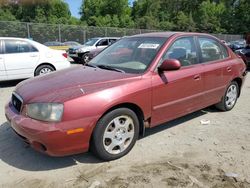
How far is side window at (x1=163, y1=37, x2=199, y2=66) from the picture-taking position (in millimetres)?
4609

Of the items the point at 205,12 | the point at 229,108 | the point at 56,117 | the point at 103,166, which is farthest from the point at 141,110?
the point at 205,12

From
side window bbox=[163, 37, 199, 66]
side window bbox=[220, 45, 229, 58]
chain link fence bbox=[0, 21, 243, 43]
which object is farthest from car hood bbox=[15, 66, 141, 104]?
chain link fence bbox=[0, 21, 243, 43]

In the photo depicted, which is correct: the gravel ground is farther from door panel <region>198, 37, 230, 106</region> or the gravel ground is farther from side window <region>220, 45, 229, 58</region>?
side window <region>220, 45, 229, 58</region>

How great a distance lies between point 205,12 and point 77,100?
7528 centimetres

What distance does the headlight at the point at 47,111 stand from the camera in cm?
344

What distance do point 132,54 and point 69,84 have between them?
128 centimetres

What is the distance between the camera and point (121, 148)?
158 inches

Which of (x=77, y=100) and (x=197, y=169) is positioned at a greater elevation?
(x=77, y=100)

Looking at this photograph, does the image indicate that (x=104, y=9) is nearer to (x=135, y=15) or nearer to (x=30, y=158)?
(x=135, y=15)

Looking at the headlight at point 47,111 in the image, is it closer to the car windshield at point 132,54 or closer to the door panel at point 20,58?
the car windshield at point 132,54

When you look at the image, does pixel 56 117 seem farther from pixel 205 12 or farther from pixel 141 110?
pixel 205 12

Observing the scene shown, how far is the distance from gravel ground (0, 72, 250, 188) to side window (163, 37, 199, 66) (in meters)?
1.17

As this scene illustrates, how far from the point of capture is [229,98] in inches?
240

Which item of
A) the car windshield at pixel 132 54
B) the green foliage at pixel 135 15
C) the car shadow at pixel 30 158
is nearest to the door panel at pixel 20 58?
the car windshield at pixel 132 54
